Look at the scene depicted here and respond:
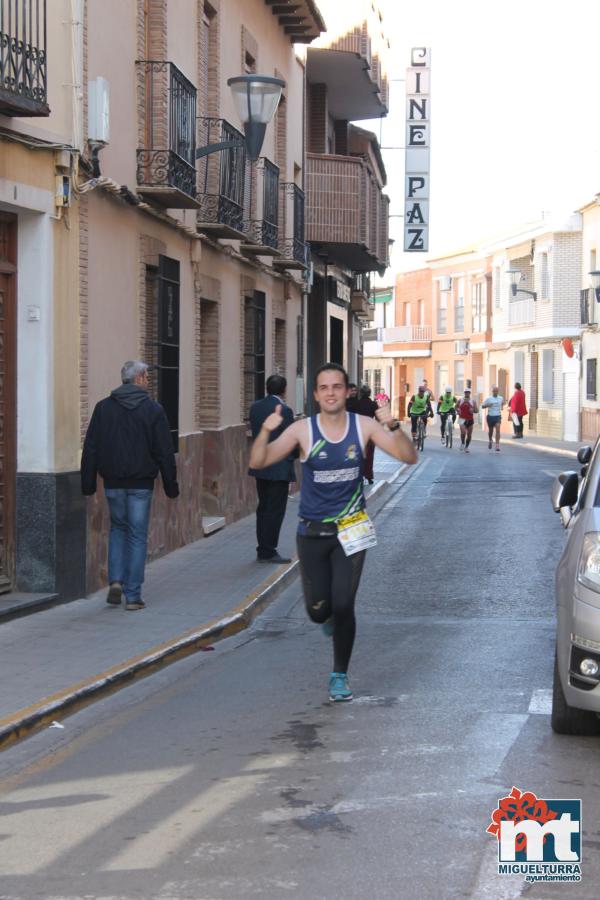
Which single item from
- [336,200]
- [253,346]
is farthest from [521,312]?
[253,346]

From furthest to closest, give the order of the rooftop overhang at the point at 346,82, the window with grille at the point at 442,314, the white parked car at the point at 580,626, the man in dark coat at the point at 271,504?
1. the window with grille at the point at 442,314
2. the rooftop overhang at the point at 346,82
3. the man in dark coat at the point at 271,504
4. the white parked car at the point at 580,626

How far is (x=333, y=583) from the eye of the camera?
785cm

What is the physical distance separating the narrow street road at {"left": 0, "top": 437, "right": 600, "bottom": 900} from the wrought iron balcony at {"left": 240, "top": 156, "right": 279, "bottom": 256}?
896 cm

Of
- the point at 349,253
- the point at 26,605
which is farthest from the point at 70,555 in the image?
the point at 349,253

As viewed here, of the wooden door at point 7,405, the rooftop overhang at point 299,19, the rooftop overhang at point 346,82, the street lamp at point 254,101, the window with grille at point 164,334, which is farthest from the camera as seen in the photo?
the rooftop overhang at point 346,82

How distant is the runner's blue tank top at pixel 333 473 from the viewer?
7.75 m

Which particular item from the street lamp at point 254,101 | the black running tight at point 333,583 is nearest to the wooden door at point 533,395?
the street lamp at point 254,101

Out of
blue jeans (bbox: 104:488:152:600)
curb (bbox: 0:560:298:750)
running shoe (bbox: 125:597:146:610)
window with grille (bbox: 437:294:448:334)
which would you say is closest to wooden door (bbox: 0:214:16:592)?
blue jeans (bbox: 104:488:152:600)

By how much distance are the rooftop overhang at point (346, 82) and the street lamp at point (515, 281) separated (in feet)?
81.1

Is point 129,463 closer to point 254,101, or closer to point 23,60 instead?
point 23,60

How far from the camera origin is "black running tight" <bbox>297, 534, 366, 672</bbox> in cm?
783

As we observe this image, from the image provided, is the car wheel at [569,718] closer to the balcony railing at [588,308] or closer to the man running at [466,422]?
the man running at [466,422]

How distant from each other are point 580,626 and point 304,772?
137 cm

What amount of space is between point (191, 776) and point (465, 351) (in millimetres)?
63327
